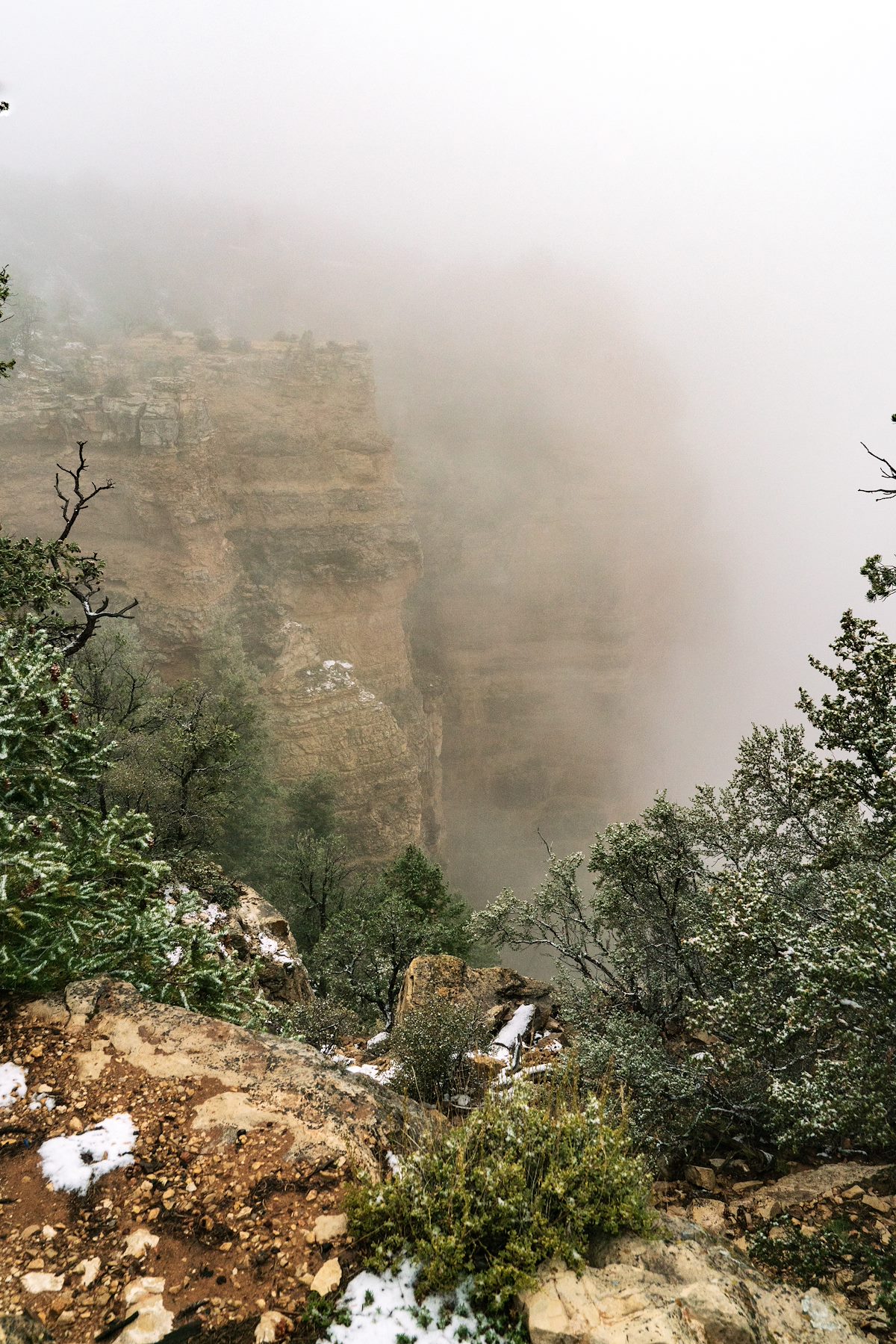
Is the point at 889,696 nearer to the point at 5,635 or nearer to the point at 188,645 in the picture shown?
the point at 5,635

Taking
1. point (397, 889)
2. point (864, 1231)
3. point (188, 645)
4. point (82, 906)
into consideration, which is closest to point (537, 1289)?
point (864, 1231)

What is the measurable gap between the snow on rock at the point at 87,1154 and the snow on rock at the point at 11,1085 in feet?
Result: 1.43

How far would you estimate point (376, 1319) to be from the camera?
2.87m

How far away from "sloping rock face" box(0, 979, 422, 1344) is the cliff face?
1283 inches

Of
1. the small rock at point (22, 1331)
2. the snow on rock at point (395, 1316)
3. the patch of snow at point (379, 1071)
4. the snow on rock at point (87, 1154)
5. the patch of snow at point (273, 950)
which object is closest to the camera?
the small rock at point (22, 1331)

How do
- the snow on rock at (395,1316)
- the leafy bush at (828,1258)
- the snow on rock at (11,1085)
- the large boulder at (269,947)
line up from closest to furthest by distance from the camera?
the snow on rock at (395,1316), the snow on rock at (11,1085), the leafy bush at (828,1258), the large boulder at (269,947)

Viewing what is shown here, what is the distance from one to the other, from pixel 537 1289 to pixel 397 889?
19862 millimetres

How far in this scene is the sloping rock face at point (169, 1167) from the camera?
2877mm

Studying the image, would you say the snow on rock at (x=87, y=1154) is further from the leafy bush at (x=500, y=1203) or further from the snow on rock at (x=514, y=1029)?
the snow on rock at (x=514, y=1029)

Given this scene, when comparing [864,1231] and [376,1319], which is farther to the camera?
[864,1231]

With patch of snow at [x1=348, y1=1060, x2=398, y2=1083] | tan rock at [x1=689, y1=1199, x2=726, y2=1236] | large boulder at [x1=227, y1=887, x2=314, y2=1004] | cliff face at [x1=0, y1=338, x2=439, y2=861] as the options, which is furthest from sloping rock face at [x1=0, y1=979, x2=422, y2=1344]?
cliff face at [x1=0, y1=338, x2=439, y2=861]

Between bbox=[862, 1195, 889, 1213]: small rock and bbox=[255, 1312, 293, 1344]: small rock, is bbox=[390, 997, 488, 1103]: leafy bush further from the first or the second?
bbox=[255, 1312, 293, 1344]: small rock

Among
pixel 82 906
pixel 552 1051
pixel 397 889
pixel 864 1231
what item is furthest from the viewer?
pixel 397 889

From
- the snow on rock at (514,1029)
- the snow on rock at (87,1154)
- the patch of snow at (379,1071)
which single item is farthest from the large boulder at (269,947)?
the snow on rock at (87,1154)
